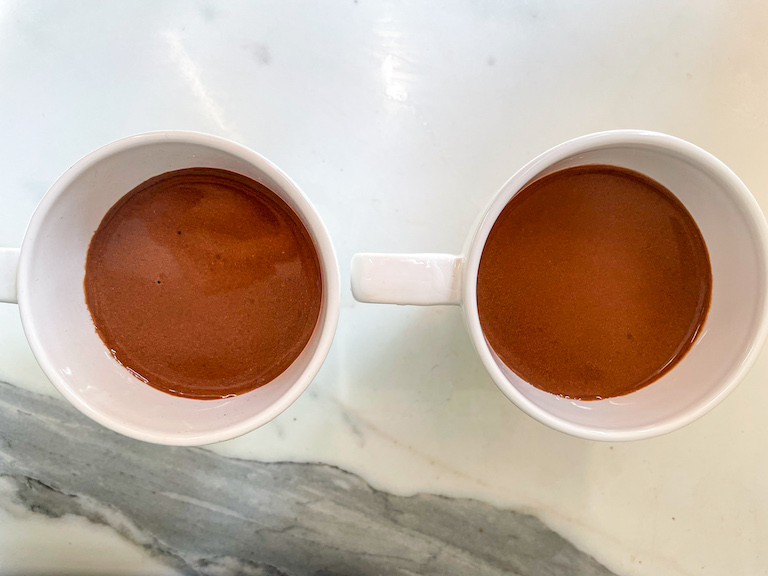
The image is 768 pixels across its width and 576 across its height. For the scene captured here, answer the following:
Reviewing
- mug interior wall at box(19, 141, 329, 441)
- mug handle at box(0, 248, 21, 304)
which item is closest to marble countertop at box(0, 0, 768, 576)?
mug interior wall at box(19, 141, 329, 441)

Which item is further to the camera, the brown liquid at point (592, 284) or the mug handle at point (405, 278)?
the brown liquid at point (592, 284)

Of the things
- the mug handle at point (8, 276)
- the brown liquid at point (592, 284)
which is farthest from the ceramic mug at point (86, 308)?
the brown liquid at point (592, 284)

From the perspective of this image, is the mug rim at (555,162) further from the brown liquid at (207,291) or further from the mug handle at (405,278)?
the brown liquid at (207,291)

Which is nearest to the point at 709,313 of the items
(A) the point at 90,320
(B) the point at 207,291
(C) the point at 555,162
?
(C) the point at 555,162

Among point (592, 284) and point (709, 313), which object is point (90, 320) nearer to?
point (592, 284)

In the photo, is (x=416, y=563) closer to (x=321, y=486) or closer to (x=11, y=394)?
(x=321, y=486)

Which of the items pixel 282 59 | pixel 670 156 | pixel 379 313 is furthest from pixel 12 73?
pixel 670 156
